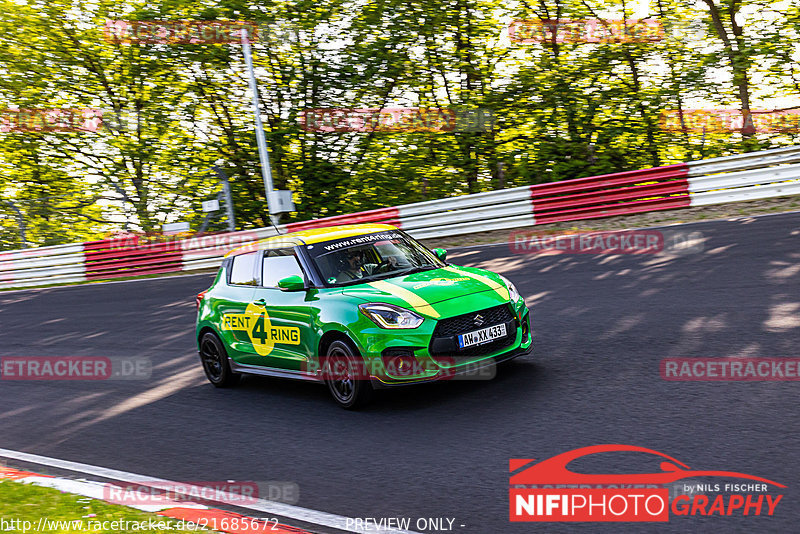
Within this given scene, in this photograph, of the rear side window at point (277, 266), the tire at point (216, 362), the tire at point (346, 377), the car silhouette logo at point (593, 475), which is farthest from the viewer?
the tire at point (216, 362)

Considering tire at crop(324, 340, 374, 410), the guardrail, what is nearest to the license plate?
tire at crop(324, 340, 374, 410)

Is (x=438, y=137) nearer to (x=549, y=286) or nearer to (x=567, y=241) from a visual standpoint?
(x=567, y=241)

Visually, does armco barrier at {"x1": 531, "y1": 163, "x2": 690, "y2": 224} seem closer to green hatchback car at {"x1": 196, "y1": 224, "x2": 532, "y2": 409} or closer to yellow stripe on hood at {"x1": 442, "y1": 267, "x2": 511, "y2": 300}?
green hatchback car at {"x1": 196, "y1": 224, "x2": 532, "y2": 409}

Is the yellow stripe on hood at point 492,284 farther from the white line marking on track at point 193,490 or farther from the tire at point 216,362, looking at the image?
the tire at point 216,362

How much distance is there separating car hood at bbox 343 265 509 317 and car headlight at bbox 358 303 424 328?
→ 6cm

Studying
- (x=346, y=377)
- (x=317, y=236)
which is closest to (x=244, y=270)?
(x=317, y=236)

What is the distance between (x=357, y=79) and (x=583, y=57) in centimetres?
661

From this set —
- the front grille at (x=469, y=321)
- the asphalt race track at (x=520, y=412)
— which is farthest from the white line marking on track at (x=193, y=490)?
the front grille at (x=469, y=321)

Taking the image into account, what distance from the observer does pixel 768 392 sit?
575 cm

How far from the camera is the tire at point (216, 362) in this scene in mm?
8742

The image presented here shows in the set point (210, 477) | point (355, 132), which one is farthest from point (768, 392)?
point (355, 132)

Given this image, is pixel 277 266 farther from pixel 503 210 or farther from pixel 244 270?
pixel 503 210

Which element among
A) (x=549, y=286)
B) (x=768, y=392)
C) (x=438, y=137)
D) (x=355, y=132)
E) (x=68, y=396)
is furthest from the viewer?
(x=355, y=132)

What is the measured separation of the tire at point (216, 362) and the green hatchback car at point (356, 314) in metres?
0.02
